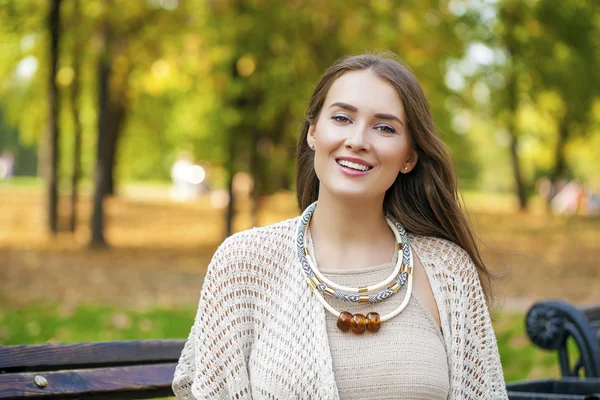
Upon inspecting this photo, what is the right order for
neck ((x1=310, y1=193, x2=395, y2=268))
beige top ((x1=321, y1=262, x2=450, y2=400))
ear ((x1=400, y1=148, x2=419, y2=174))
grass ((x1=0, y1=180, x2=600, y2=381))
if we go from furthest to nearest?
grass ((x1=0, y1=180, x2=600, y2=381))
ear ((x1=400, y1=148, x2=419, y2=174))
neck ((x1=310, y1=193, x2=395, y2=268))
beige top ((x1=321, y1=262, x2=450, y2=400))

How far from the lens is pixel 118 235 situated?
1692cm

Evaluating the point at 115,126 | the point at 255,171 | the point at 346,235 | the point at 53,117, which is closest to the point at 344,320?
the point at 346,235

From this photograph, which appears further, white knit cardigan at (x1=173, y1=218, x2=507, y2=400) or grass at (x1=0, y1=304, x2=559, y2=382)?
grass at (x1=0, y1=304, x2=559, y2=382)

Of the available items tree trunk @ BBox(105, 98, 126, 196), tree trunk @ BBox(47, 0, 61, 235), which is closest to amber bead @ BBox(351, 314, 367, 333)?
tree trunk @ BBox(47, 0, 61, 235)

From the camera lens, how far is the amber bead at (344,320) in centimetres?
254

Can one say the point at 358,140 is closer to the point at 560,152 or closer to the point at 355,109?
the point at 355,109

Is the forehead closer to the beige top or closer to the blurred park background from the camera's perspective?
the beige top

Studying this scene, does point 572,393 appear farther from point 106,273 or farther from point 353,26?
point 106,273

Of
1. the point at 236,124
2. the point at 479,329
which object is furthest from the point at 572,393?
the point at 236,124

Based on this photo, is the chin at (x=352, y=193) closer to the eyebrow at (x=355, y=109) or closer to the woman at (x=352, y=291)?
the woman at (x=352, y=291)

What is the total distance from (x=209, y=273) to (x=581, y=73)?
14.1 meters

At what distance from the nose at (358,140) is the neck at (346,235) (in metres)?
0.20

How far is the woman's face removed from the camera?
2.62m

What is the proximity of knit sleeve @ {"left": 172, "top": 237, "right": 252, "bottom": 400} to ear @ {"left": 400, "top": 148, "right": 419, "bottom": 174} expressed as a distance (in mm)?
625
